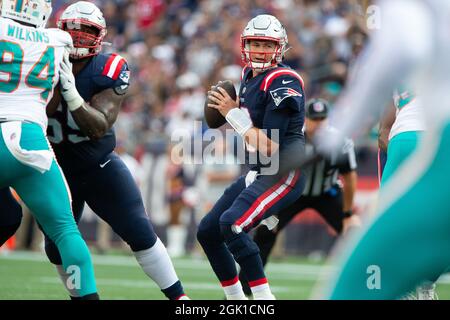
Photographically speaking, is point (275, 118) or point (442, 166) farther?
point (275, 118)

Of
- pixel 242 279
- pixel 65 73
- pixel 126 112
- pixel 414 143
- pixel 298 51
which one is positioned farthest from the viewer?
pixel 126 112

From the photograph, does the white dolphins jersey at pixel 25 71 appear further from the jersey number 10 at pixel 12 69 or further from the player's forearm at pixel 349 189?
the player's forearm at pixel 349 189

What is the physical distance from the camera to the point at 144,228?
4902mm

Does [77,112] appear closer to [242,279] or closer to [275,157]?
[275,157]

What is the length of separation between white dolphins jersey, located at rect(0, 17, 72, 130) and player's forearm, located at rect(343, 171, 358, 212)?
Answer: 3521 mm

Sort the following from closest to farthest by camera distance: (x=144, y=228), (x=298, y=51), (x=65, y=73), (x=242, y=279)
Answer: (x=65, y=73), (x=144, y=228), (x=242, y=279), (x=298, y=51)

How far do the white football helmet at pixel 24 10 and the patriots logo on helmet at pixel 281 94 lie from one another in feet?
4.50

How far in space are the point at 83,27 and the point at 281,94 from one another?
3.92 ft

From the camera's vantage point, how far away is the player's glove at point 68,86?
4.43 meters

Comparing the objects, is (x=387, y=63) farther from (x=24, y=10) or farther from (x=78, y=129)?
(x=78, y=129)

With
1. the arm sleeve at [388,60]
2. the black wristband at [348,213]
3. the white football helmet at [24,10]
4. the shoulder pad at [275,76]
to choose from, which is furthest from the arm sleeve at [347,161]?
the arm sleeve at [388,60]

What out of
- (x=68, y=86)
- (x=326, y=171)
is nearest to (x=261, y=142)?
(x=68, y=86)
